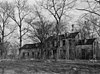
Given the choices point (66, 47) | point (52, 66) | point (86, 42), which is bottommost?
point (52, 66)

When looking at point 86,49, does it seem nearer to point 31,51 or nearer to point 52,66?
point 31,51

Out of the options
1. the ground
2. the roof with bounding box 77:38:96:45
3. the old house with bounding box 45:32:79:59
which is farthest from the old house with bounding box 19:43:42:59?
the ground

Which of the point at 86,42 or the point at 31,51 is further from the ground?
the point at 86,42

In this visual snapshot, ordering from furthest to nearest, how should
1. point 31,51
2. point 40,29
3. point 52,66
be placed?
point 31,51 < point 40,29 < point 52,66

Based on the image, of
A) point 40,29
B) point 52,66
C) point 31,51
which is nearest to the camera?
point 52,66

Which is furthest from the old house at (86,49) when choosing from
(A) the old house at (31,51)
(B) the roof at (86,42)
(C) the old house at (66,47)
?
(A) the old house at (31,51)

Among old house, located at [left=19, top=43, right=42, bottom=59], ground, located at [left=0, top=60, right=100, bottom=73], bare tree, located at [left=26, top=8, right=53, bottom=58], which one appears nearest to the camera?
ground, located at [left=0, top=60, right=100, bottom=73]

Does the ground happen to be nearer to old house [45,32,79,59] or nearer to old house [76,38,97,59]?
old house [76,38,97,59]

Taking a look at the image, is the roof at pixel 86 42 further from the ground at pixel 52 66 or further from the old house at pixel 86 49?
the ground at pixel 52 66

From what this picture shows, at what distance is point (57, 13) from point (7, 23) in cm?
1960

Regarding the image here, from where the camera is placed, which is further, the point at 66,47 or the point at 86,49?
the point at 66,47

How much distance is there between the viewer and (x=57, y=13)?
3178 cm

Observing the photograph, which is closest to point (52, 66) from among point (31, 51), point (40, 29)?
point (40, 29)

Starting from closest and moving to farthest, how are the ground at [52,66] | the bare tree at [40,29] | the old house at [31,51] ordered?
the ground at [52,66]
the bare tree at [40,29]
the old house at [31,51]
